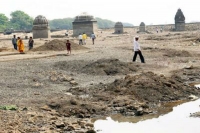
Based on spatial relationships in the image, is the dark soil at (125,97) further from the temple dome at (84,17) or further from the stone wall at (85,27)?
the temple dome at (84,17)

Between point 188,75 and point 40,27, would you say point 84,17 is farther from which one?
point 188,75

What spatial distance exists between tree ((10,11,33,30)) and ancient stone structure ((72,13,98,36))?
3100 inches

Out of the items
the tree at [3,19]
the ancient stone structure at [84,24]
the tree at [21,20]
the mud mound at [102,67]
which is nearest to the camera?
the mud mound at [102,67]

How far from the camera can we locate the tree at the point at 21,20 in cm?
12769

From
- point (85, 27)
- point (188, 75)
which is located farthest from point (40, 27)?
point (188, 75)

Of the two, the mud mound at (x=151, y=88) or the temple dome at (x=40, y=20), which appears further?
the temple dome at (x=40, y=20)

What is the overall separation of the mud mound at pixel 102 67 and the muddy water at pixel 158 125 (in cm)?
653

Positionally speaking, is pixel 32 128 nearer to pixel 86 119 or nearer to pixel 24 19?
pixel 86 119

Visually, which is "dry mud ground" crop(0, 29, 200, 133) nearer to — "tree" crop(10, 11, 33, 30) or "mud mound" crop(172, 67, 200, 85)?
"mud mound" crop(172, 67, 200, 85)

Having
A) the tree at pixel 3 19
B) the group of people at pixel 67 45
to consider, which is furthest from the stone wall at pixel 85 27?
the tree at pixel 3 19

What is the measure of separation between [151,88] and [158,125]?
3.25m

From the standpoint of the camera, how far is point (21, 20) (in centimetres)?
12962

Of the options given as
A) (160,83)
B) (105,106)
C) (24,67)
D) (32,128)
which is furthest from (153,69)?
(32,128)

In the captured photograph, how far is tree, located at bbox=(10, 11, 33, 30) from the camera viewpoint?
419 feet
